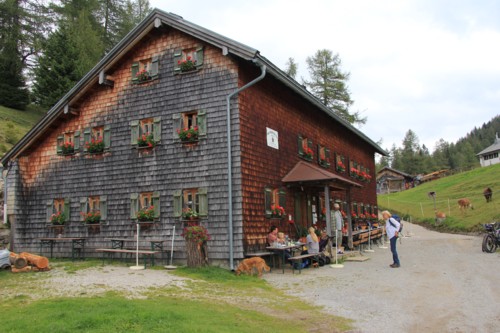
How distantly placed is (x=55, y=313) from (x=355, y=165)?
2295 cm

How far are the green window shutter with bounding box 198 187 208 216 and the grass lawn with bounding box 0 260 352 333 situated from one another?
3799 mm

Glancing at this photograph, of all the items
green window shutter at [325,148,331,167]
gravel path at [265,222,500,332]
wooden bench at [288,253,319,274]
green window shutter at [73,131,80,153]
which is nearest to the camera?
gravel path at [265,222,500,332]

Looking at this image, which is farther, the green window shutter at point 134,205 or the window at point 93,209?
the window at point 93,209

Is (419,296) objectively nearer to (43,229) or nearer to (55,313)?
(55,313)

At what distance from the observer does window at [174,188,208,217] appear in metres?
14.5

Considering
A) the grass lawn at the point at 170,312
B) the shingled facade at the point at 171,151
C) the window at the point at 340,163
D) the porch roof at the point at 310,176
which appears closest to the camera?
the grass lawn at the point at 170,312

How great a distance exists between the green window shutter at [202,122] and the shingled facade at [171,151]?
3 cm

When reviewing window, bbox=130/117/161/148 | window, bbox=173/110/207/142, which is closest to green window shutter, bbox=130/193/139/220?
window, bbox=130/117/161/148

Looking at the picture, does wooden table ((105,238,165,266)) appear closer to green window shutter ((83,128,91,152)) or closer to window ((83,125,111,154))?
window ((83,125,111,154))

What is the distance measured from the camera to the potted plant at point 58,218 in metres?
17.3

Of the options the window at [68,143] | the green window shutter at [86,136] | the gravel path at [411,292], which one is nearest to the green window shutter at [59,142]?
the window at [68,143]

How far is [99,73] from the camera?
17.0 metres

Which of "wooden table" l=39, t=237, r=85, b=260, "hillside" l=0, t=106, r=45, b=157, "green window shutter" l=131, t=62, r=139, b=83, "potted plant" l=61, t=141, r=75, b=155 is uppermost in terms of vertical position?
"hillside" l=0, t=106, r=45, b=157

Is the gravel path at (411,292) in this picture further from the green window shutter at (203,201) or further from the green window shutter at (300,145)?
the green window shutter at (300,145)
